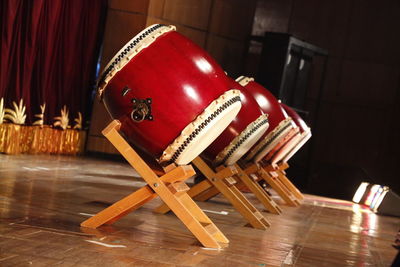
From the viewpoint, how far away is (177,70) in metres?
2.67

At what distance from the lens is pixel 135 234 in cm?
273

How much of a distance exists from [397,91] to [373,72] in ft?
1.40

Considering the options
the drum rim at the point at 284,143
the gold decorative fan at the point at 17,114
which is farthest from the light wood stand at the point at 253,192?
the gold decorative fan at the point at 17,114

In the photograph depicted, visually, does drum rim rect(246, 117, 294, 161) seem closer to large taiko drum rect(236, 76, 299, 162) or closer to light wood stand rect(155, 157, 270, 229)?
large taiko drum rect(236, 76, 299, 162)

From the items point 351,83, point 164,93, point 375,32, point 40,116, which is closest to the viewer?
point 164,93

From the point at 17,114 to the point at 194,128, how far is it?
3.61 meters

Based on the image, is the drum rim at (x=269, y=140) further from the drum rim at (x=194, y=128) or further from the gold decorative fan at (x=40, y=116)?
the gold decorative fan at (x=40, y=116)

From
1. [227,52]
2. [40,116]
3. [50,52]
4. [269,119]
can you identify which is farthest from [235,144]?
[227,52]

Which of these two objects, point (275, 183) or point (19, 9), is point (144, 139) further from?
point (19, 9)

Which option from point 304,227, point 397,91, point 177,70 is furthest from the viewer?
point 397,91

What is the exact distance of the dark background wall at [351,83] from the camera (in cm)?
1005

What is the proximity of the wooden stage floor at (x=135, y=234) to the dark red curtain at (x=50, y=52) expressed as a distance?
1150 millimetres

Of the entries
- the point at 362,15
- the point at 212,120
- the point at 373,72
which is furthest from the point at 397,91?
the point at 212,120

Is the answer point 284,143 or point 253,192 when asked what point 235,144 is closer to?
point 253,192
